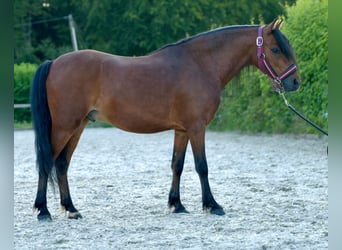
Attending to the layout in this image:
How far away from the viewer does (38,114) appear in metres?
4.68

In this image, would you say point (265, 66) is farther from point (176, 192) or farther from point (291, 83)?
point (176, 192)

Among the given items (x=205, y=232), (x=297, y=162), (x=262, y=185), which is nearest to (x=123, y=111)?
(x=205, y=232)

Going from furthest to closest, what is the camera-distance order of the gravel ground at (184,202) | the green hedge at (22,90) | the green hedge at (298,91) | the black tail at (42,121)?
the green hedge at (22,90), the green hedge at (298,91), the black tail at (42,121), the gravel ground at (184,202)

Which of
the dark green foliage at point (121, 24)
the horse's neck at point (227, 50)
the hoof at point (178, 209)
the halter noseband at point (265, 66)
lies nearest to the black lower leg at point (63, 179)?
the hoof at point (178, 209)

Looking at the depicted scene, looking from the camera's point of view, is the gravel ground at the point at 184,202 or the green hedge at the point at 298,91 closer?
the gravel ground at the point at 184,202

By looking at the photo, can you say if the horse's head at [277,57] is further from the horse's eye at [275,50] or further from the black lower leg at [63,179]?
the black lower leg at [63,179]

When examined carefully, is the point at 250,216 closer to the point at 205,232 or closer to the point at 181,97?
the point at 205,232

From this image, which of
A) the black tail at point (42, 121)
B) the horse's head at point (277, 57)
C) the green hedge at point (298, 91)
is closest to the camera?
the black tail at point (42, 121)

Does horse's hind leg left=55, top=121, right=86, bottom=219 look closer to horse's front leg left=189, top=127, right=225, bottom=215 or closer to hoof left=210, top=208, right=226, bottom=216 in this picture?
horse's front leg left=189, top=127, right=225, bottom=215

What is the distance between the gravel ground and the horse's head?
1190mm

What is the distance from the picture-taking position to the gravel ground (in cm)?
390

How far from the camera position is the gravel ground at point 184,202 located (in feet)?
12.8

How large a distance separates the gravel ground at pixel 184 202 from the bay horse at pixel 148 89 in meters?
0.37

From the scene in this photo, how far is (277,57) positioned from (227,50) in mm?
459
